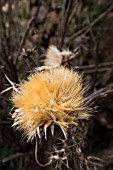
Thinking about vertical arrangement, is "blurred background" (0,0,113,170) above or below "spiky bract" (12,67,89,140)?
above

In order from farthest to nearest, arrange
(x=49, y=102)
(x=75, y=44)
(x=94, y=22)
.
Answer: (x=94, y=22)
(x=75, y=44)
(x=49, y=102)

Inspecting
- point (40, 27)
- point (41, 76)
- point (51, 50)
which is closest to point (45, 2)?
point (40, 27)

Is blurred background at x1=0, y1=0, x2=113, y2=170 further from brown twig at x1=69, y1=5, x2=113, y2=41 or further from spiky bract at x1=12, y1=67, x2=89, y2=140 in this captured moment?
spiky bract at x1=12, y1=67, x2=89, y2=140

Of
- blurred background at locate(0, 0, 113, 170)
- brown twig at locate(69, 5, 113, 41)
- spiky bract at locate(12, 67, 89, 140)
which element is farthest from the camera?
brown twig at locate(69, 5, 113, 41)

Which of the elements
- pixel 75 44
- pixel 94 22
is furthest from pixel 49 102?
pixel 94 22

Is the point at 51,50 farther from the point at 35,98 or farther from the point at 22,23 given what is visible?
the point at 22,23

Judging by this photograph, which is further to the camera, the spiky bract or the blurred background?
the blurred background

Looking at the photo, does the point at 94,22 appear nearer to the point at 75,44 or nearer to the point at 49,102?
the point at 75,44

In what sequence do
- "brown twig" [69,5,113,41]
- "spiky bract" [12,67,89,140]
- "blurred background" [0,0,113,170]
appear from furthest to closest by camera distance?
"brown twig" [69,5,113,41] < "blurred background" [0,0,113,170] < "spiky bract" [12,67,89,140]

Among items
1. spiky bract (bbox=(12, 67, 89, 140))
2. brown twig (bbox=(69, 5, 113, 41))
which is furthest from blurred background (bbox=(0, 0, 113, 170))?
spiky bract (bbox=(12, 67, 89, 140))
